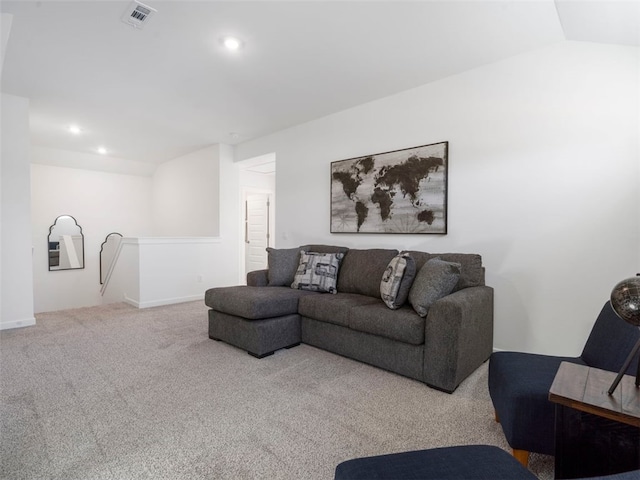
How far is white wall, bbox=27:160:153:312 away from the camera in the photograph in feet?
20.7

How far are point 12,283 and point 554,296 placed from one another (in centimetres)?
538

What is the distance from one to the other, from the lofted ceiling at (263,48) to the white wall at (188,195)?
1721 mm

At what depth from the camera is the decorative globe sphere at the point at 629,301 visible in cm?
101

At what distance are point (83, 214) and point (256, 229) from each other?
3.63 m

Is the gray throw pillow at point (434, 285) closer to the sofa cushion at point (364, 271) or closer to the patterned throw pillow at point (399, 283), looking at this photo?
the patterned throw pillow at point (399, 283)

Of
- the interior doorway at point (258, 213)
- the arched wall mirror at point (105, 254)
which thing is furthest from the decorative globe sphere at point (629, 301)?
the arched wall mirror at point (105, 254)

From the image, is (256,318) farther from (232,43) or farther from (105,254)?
(105,254)

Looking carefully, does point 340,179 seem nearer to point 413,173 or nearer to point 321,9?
point 413,173

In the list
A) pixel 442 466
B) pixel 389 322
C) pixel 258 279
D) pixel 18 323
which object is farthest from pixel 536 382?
pixel 18 323

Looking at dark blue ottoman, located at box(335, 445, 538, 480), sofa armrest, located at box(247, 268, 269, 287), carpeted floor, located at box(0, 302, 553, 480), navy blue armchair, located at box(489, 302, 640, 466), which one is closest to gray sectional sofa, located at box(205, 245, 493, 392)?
sofa armrest, located at box(247, 268, 269, 287)

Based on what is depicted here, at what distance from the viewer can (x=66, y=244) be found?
21.8 feet

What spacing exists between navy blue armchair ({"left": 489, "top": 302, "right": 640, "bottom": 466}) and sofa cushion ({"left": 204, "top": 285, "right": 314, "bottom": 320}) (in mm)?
1778

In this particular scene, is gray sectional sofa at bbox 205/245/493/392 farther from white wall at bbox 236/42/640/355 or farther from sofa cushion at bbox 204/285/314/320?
white wall at bbox 236/42/640/355

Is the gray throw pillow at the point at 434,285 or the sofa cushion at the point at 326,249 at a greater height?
the sofa cushion at the point at 326,249
